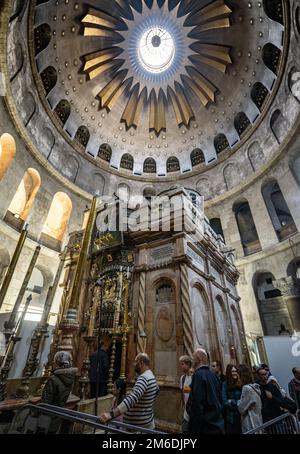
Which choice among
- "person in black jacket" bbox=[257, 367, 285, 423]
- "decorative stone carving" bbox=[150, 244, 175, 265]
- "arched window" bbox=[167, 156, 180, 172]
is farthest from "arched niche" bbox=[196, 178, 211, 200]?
"person in black jacket" bbox=[257, 367, 285, 423]

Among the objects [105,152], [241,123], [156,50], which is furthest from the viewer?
[156,50]

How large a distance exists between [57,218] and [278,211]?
18617 millimetres

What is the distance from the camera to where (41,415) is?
243cm

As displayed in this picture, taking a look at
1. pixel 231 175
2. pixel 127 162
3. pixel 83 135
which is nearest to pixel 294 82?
pixel 231 175

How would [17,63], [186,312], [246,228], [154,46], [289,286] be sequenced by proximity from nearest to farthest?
1. [186,312]
2. [289,286]
3. [17,63]
4. [246,228]
5. [154,46]

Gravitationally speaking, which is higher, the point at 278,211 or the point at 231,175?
the point at 231,175

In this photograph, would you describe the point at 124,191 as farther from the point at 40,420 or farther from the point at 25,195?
the point at 40,420

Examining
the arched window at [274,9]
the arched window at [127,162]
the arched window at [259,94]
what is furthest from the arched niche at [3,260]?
the arched window at [274,9]

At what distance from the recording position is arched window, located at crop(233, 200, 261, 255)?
50.3 ft

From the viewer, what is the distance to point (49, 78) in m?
16.7

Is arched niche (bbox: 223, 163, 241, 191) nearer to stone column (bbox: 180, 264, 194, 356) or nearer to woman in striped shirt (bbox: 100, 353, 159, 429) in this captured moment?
stone column (bbox: 180, 264, 194, 356)

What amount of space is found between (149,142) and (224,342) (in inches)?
849

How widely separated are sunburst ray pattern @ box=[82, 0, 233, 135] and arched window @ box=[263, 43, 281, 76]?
3.72 metres

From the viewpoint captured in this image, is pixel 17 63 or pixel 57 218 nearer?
pixel 17 63
